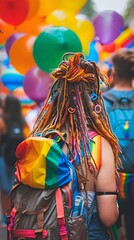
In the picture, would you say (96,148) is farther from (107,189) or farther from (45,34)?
(45,34)

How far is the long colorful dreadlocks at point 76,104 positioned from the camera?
3174 millimetres

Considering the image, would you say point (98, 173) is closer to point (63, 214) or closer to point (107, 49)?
point (63, 214)

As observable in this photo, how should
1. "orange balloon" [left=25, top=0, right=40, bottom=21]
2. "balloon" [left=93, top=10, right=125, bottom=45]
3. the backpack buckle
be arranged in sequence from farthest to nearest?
"balloon" [left=93, top=10, right=125, bottom=45]
"orange balloon" [left=25, top=0, right=40, bottom=21]
the backpack buckle

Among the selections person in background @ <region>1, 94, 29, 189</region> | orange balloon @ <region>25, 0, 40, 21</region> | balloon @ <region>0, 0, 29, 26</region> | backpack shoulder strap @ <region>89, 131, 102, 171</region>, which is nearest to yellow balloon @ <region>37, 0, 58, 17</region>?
orange balloon @ <region>25, 0, 40, 21</region>

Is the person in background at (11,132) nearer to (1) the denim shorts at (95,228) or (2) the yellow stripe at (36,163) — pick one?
(1) the denim shorts at (95,228)

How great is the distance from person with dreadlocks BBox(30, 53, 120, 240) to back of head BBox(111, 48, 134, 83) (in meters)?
1.14

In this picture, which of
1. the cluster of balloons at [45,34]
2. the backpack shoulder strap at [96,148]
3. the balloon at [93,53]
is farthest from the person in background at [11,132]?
the backpack shoulder strap at [96,148]

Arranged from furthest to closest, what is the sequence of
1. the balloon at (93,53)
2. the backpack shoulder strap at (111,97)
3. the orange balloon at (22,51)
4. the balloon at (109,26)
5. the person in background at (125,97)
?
the balloon at (109,26), the balloon at (93,53), the orange balloon at (22,51), the backpack shoulder strap at (111,97), the person in background at (125,97)

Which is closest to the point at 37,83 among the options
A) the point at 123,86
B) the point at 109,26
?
the point at 109,26

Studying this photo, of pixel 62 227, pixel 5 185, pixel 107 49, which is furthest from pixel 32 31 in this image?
pixel 62 227

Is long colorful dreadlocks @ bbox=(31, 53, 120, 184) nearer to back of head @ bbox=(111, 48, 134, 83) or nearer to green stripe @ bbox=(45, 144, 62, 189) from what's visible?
green stripe @ bbox=(45, 144, 62, 189)

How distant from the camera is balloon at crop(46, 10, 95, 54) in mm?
5242

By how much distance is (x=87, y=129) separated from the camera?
124 inches

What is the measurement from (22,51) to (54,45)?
0.52 metres
